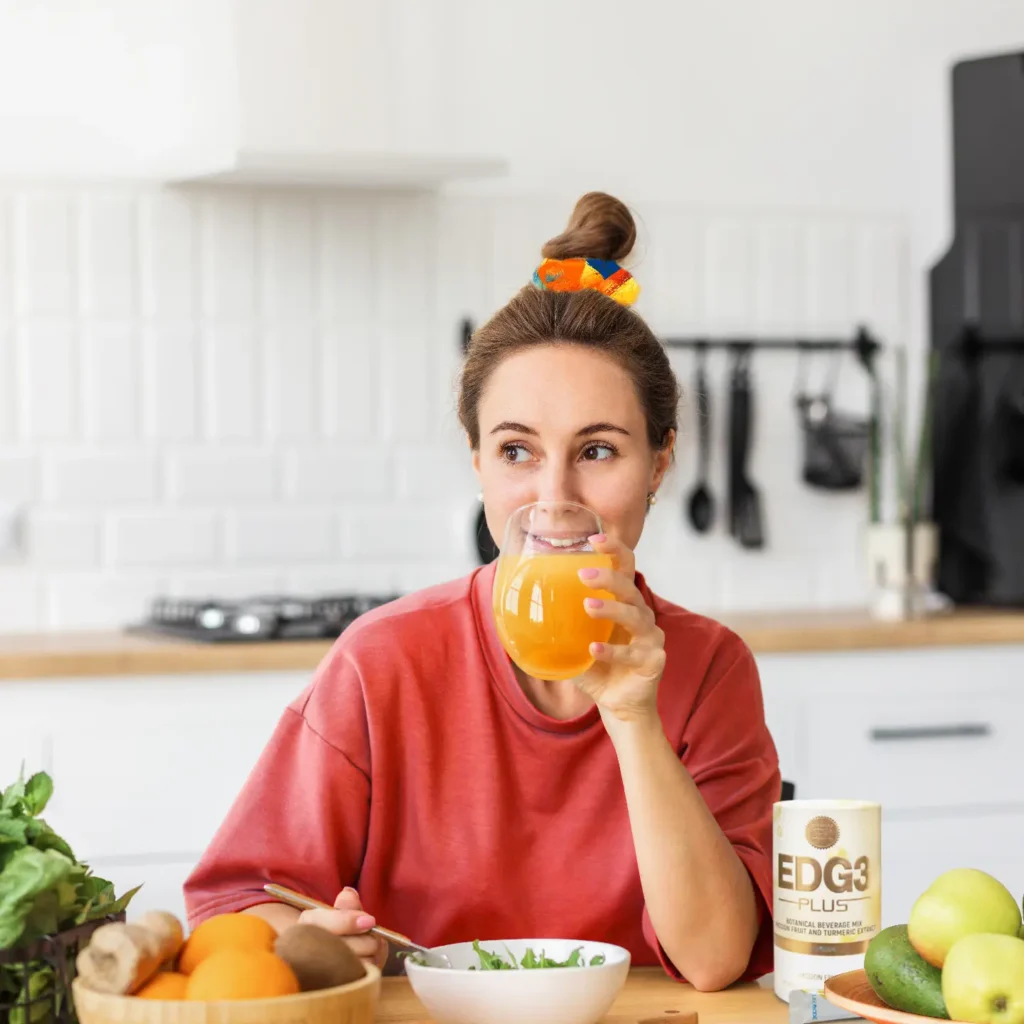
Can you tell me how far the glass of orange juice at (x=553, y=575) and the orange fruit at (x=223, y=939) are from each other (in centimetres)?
38

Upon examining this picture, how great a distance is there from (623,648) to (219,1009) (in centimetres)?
50

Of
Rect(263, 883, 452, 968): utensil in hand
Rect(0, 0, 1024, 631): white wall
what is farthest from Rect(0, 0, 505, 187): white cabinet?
Rect(263, 883, 452, 968): utensil in hand

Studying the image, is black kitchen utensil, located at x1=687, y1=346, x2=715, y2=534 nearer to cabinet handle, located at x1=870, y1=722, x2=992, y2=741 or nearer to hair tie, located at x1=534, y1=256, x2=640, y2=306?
cabinet handle, located at x1=870, y1=722, x2=992, y2=741

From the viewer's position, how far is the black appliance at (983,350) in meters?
3.30

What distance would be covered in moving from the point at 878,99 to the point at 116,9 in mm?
1713

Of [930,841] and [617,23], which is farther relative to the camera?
[617,23]

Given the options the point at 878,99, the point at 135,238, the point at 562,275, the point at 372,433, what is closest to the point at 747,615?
the point at 372,433

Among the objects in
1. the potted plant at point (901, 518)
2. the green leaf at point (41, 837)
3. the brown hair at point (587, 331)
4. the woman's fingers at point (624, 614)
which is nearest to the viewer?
the green leaf at point (41, 837)

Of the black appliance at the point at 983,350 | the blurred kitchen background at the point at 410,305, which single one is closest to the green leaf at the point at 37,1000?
the blurred kitchen background at the point at 410,305

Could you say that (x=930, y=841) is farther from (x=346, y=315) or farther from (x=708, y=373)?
(x=346, y=315)

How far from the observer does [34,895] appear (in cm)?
91

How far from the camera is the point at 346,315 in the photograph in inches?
128

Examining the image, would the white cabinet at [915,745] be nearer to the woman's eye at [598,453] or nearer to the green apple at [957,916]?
the woman's eye at [598,453]

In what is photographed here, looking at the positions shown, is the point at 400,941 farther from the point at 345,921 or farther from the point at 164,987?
the point at 164,987
